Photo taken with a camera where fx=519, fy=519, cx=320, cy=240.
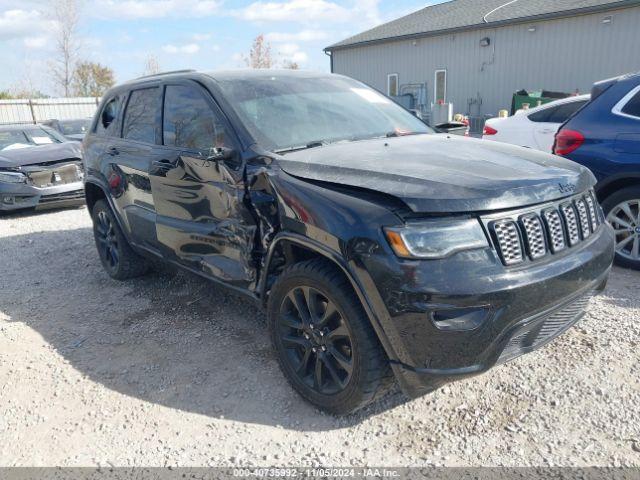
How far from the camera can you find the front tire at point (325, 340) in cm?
245

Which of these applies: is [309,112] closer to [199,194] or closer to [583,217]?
[199,194]

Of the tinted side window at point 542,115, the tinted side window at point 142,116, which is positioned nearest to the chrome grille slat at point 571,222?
the tinted side window at point 142,116

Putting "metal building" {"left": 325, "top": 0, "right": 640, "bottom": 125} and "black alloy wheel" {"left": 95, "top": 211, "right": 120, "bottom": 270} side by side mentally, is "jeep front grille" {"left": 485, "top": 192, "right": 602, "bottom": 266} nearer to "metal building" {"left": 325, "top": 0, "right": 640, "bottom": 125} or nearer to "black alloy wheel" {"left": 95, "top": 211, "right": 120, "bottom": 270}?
"black alloy wheel" {"left": 95, "top": 211, "right": 120, "bottom": 270}

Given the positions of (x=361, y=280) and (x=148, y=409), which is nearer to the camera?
(x=361, y=280)

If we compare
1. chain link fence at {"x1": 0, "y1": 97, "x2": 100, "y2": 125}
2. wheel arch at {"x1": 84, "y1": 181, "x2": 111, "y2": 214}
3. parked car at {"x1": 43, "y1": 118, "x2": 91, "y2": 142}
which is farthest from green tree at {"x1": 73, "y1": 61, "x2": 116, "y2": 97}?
wheel arch at {"x1": 84, "y1": 181, "x2": 111, "y2": 214}

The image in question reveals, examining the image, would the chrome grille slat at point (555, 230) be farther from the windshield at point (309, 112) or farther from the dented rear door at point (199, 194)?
the dented rear door at point (199, 194)

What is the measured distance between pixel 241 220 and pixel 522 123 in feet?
18.7

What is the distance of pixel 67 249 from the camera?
645 centimetres

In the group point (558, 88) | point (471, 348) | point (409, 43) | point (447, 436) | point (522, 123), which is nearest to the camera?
point (471, 348)

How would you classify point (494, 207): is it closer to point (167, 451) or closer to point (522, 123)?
point (167, 451)

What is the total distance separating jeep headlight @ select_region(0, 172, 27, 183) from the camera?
27.2 ft

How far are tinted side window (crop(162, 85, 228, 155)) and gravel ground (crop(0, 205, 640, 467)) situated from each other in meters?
1.41

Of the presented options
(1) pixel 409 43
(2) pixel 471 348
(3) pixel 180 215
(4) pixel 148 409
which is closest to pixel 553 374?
(2) pixel 471 348

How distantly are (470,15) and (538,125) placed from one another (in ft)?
46.3
